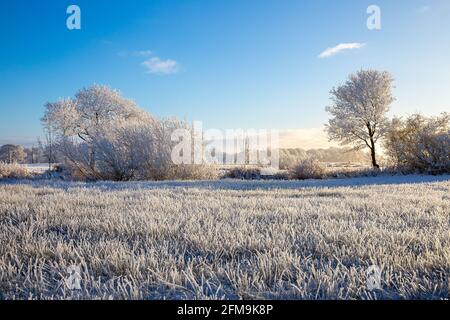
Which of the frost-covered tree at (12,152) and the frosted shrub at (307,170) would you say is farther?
the frost-covered tree at (12,152)

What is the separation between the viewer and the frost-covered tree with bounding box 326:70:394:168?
31.2m

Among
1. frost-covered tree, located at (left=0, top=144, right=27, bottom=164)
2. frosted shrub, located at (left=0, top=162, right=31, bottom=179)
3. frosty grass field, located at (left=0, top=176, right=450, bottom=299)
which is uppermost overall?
frost-covered tree, located at (left=0, top=144, right=27, bottom=164)

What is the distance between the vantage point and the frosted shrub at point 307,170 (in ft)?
65.0

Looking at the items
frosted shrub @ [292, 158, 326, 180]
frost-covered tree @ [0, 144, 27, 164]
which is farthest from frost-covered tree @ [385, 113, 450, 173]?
frost-covered tree @ [0, 144, 27, 164]

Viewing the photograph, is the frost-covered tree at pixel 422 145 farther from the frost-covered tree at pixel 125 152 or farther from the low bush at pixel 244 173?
the frost-covered tree at pixel 125 152

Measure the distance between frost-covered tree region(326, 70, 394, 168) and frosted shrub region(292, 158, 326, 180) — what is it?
1317cm

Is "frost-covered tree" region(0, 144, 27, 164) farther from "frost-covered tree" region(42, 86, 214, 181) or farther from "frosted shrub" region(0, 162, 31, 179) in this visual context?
"frost-covered tree" region(42, 86, 214, 181)

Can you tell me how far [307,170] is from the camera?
65.0 feet

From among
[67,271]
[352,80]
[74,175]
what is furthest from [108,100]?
[67,271]

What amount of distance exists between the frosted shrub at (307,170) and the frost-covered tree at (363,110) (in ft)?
43.2

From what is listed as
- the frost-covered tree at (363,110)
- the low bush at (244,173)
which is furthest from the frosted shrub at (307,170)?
the frost-covered tree at (363,110)

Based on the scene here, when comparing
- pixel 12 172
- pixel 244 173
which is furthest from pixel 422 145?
pixel 12 172

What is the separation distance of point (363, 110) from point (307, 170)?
1577 cm

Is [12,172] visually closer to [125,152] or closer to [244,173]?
[125,152]
